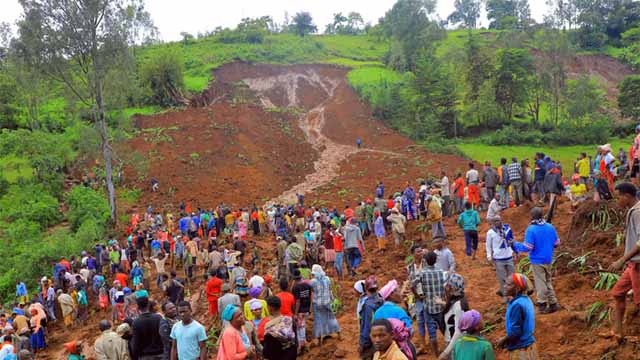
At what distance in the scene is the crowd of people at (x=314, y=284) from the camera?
17.2ft

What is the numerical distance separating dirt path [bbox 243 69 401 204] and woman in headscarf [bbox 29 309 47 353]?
45.1 ft

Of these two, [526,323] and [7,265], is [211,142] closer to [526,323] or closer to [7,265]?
[7,265]

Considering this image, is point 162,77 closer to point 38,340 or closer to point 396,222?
point 38,340

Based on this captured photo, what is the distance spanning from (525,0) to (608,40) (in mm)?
28708

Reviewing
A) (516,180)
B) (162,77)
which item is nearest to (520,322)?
(516,180)

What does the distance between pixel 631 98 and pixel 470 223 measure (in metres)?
36.1

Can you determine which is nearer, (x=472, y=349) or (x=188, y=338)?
(x=472, y=349)

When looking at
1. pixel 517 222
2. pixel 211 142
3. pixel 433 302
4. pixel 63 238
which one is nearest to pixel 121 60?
pixel 63 238

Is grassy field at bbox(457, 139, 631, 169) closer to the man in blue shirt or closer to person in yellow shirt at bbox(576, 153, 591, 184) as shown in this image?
person in yellow shirt at bbox(576, 153, 591, 184)

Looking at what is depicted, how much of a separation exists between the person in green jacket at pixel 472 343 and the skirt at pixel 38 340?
11931 mm

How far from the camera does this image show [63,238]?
65.3 feet

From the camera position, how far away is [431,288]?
643 cm

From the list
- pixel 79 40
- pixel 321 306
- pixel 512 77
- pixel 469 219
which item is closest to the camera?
pixel 321 306

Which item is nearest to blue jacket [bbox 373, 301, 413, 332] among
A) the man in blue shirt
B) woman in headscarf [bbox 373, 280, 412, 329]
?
woman in headscarf [bbox 373, 280, 412, 329]
